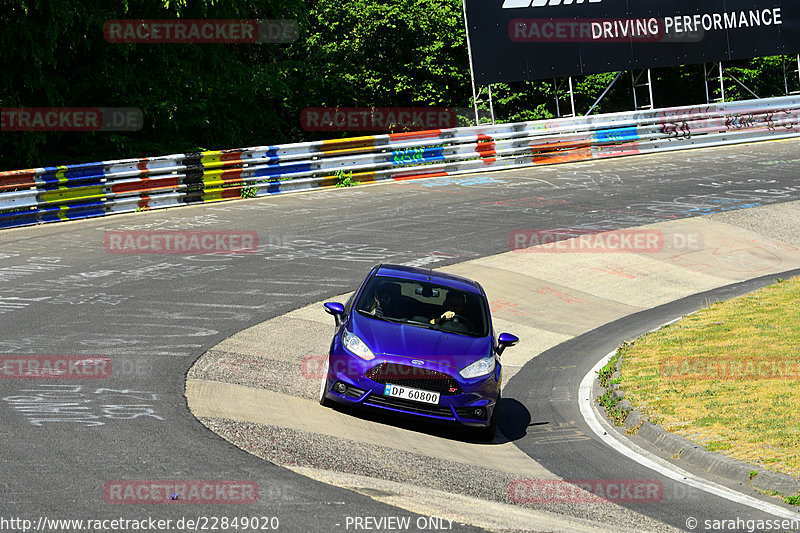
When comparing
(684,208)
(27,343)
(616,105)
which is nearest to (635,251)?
(684,208)

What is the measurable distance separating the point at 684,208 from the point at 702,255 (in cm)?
319

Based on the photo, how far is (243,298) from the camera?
580 inches

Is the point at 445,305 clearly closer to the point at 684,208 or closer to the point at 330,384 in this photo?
the point at 330,384

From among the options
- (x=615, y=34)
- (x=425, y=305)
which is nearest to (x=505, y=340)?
(x=425, y=305)

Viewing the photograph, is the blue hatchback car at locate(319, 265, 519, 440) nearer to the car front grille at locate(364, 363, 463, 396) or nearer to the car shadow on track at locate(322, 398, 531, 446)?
the car front grille at locate(364, 363, 463, 396)

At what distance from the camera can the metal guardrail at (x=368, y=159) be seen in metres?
20.4

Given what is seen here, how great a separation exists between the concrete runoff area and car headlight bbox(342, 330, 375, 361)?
689 millimetres

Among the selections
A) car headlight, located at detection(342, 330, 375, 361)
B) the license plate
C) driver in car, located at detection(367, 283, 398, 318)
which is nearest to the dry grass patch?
the license plate

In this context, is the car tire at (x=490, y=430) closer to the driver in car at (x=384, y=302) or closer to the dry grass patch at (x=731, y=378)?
the driver in car at (x=384, y=302)

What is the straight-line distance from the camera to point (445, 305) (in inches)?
428

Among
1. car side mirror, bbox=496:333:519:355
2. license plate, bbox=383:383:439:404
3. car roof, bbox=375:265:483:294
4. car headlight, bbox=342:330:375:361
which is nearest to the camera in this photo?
license plate, bbox=383:383:439:404

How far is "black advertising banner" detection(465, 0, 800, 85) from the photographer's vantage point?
29.6m

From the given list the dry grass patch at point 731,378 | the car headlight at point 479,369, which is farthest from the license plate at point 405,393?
the dry grass patch at point 731,378

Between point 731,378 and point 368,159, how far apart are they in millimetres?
15310
